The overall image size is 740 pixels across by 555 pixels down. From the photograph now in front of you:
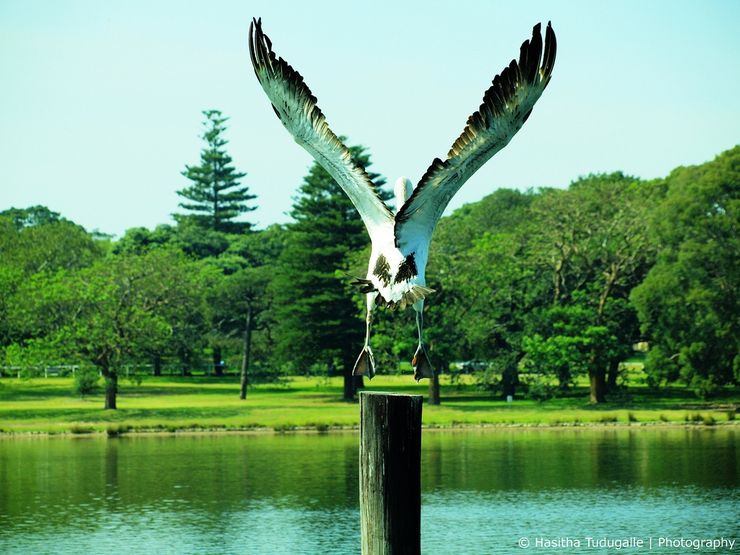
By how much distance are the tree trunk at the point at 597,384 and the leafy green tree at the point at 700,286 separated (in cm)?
267

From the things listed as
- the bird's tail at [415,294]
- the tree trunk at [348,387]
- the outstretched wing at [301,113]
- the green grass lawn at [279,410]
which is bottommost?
the green grass lawn at [279,410]

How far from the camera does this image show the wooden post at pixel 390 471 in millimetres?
9938

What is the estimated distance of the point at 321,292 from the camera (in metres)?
60.9

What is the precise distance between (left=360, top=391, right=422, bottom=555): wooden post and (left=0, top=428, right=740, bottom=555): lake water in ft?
49.9

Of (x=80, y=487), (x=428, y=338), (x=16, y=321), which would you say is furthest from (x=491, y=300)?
(x=80, y=487)

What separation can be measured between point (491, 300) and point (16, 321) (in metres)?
20.4

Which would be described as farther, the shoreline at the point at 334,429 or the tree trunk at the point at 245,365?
the tree trunk at the point at 245,365

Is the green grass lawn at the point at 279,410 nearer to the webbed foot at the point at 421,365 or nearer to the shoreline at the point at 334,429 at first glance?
the shoreline at the point at 334,429

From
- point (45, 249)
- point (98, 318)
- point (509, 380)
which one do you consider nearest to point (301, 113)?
point (98, 318)

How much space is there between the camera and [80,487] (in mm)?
34344

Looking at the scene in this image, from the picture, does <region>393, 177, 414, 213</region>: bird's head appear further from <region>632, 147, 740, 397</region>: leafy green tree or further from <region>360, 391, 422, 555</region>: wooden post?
<region>632, 147, 740, 397</region>: leafy green tree

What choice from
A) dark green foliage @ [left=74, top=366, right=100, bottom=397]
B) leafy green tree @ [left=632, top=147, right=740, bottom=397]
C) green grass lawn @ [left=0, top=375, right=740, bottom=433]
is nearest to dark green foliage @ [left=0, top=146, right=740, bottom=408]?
leafy green tree @ [left=632, top=147, right=740, bottom=397]

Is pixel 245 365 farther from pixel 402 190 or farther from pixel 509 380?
pixel 402 190

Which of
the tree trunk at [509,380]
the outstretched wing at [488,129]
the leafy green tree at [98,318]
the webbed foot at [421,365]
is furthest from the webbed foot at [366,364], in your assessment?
the tree trunk at [509,380]
